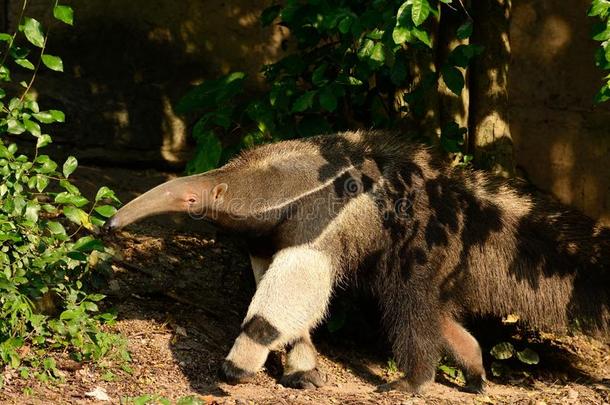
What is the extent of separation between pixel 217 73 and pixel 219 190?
2672 millimetres

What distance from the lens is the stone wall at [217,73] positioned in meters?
8.48

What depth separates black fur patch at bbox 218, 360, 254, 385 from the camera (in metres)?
5.96

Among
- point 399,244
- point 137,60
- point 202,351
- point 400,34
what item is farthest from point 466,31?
point 137,60

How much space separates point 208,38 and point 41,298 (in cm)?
352

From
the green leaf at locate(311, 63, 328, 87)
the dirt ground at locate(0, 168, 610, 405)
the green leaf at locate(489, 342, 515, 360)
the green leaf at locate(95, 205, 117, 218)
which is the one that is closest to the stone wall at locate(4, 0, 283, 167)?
the dirt ground at locate(0, 168, 610, 405)

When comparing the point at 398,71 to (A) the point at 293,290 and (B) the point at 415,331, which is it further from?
(B) the point at 415,331

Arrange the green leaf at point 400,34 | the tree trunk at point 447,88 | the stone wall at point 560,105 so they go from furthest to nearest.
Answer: the stone wall at point 560,105 < the tree trunk at point 447,88 < the green leaf at point 400,34

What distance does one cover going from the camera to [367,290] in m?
6.49

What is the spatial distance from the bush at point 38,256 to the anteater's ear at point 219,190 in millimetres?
805

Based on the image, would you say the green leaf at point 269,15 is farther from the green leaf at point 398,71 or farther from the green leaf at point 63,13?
the green leaf at point 63,13

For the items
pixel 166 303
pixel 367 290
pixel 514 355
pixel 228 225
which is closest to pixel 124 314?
pixel 166 303

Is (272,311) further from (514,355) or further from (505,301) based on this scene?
(514,355)

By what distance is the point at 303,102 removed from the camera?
6.39 meters

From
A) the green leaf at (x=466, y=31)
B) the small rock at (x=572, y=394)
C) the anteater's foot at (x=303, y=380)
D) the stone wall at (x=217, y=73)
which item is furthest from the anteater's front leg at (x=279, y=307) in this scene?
the stone wall at (x=217, y=73)
